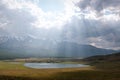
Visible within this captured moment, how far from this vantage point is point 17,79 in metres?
85.3

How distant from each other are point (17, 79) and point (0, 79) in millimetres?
6241

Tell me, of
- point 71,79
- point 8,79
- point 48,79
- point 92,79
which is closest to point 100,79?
point 92,79

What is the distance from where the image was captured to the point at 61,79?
88688 millimetres

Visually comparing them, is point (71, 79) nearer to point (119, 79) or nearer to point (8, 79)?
point (119, 79)

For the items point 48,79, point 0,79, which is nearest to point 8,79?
point 0,79

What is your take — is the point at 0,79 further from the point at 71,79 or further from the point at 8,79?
the point at 71,79

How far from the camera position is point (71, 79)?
88062mm

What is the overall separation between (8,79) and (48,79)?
15.3 meters

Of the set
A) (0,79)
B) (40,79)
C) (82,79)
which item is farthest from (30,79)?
(82,79)

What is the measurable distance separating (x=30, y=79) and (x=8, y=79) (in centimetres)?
820

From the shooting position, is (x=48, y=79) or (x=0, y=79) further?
(x=48, y=79)

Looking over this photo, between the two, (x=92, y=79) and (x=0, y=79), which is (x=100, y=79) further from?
(x=0, y=79)

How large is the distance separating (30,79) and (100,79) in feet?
88.4

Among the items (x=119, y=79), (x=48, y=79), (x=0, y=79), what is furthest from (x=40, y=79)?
(x=119, y=79)
